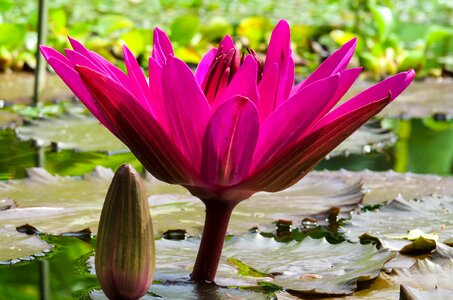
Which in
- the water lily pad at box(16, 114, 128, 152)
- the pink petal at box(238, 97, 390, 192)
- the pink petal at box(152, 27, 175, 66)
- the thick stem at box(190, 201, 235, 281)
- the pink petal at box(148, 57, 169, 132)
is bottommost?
the water lily pad at box(16, 114, 128, 152)

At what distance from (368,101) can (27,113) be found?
1.75 meters

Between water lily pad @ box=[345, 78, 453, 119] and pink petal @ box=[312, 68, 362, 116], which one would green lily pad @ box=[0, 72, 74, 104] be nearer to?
water lily pad @ box=[345, 78, 453, 119]

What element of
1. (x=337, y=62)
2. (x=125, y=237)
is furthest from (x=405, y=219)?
(x=125, y=237)

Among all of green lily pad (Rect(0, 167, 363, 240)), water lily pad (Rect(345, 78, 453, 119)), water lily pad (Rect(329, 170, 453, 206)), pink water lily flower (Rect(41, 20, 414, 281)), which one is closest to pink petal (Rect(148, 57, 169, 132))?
pink water lily flower (Rect(41, 20, 414, 281))

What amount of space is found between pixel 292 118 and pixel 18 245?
518 mm

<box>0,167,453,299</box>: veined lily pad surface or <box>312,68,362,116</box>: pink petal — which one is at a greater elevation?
<box>312,68,362,116</box>: pink petal

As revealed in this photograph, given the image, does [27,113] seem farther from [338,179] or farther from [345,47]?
[345,47]

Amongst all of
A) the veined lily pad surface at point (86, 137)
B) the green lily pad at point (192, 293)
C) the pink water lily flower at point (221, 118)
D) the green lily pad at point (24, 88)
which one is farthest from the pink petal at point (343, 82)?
the green lily pad at point (24, 88)

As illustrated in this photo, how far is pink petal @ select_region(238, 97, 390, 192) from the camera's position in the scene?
2.65 feet

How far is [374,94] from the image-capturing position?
2.74ft

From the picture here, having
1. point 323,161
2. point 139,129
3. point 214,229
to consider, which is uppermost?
point 139,129

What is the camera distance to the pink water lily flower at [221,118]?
0.79 metres

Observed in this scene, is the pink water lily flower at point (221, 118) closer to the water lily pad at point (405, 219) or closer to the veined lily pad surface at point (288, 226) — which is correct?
the veined lily pad surface at point (288, 226)

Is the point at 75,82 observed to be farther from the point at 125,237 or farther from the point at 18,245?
the point at 18,245
